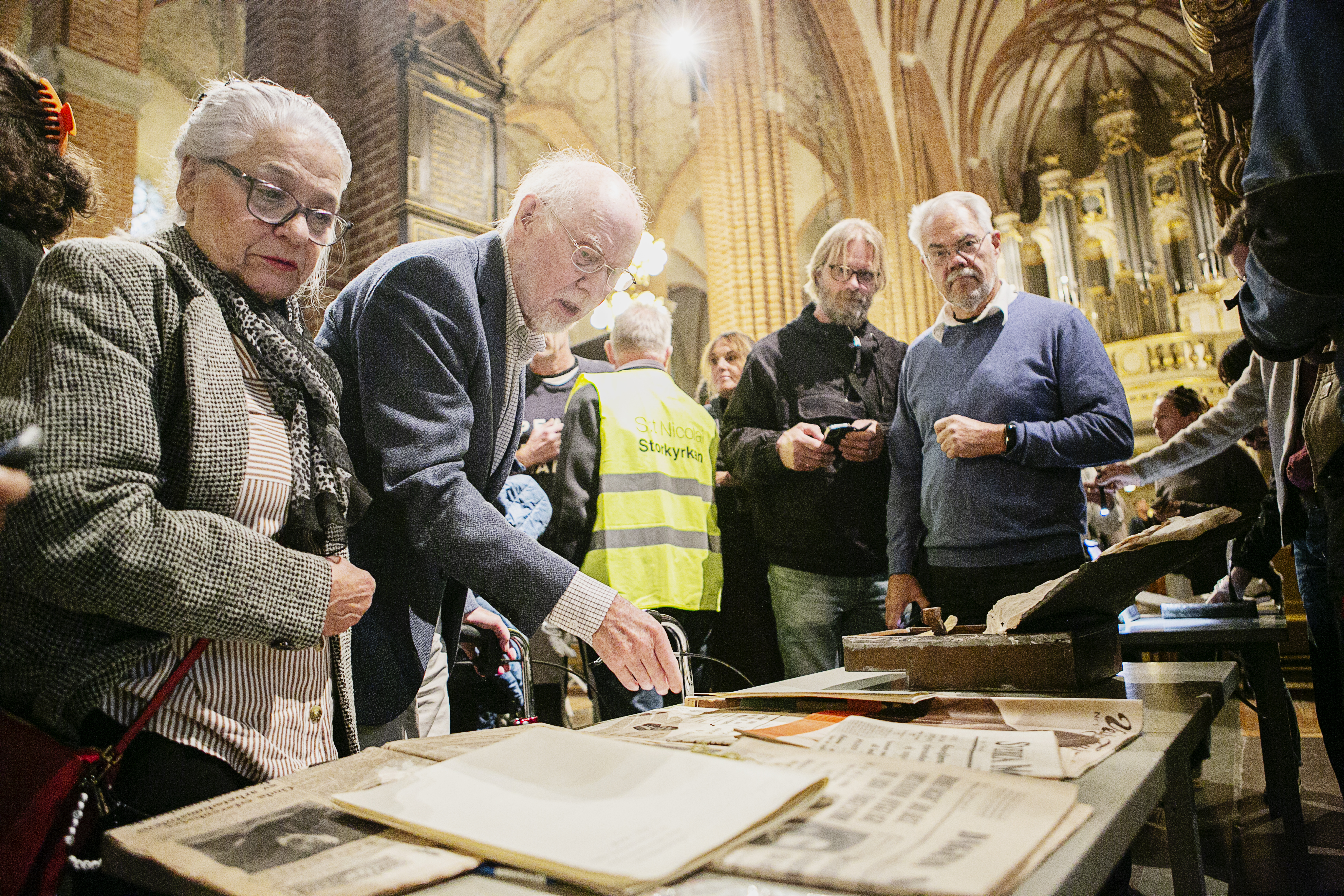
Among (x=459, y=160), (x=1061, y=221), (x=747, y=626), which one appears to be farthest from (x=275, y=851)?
(x=1061, y=221)

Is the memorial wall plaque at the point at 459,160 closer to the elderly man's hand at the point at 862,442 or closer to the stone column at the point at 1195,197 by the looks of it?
the elderly man's hand at the point at 862,442

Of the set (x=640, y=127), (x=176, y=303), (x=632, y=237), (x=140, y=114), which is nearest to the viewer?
(x=176, y=303)

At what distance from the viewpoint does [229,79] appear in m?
1.32

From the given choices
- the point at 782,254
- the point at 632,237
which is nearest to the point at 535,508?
the point at 632,237

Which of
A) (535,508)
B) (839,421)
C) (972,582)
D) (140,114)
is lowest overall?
(972,582)

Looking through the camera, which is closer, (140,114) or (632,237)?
(632,237)

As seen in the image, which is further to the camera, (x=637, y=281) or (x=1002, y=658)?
(x=637, y=281)

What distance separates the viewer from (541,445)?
3.30 metres

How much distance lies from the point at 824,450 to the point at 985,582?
2.12 ft

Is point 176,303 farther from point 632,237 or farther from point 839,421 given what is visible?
point 839,421

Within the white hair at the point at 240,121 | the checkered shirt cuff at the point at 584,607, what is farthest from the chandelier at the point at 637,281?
the checkered shirt cuff at the point at 584,607

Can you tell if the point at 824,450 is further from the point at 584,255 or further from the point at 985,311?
the point at 584,255

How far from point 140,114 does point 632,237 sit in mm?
7304

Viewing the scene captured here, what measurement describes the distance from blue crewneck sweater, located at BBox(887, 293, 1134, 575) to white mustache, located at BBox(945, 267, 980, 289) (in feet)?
0.38
